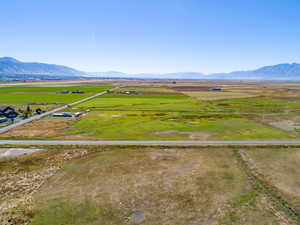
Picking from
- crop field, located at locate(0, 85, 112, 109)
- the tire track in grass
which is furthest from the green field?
the tire track in grass

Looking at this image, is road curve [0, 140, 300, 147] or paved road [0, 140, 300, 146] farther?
paved road [0, 140, 300, 146]

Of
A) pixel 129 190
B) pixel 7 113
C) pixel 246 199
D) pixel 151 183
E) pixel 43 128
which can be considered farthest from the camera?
pixel 7 113

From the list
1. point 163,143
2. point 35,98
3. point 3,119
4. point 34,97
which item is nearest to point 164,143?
point 163,143

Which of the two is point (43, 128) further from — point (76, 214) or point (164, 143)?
point (76, 214)

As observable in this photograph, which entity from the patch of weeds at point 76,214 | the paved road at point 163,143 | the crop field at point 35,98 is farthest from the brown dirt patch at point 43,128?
the crop field at point 35,98

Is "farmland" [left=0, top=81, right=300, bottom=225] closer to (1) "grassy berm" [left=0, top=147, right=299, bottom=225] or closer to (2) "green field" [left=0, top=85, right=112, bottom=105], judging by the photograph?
(1) "grassy berm" [left=0, top=147, right=299, bottom=225]
